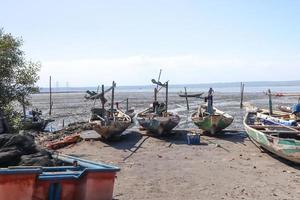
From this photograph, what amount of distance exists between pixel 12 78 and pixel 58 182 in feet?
33.8

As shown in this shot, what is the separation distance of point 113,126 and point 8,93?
15.3 ft

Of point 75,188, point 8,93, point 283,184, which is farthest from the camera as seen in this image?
point 8,93

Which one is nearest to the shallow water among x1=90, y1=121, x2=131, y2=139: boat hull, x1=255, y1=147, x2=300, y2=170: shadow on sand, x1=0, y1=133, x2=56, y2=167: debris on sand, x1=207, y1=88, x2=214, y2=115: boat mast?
x1=207, y1=88, x2=214, y2=115: boat mast

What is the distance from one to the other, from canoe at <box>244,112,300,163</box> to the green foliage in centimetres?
894

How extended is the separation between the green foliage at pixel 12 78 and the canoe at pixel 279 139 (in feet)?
29.3

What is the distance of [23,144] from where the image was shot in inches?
377

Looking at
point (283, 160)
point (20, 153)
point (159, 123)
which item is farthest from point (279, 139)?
point (20, 153)

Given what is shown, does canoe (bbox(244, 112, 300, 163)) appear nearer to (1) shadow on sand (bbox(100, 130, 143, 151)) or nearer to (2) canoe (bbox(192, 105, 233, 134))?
(2) canoe (bbox(192, 105, 233, 134))

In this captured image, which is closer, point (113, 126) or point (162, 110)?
point (113, 126)

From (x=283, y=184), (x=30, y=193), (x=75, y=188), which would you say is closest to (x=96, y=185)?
(x=75, y=188)

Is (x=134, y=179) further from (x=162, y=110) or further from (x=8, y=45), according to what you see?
(x=162, y=110)

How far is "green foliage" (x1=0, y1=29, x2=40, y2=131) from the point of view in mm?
16859

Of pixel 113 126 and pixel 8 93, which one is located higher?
pixel 8 93

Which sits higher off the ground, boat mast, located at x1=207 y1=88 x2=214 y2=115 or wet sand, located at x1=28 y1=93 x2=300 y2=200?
boat mast, located at x1=207 y1=88 x2=214 y2=115
